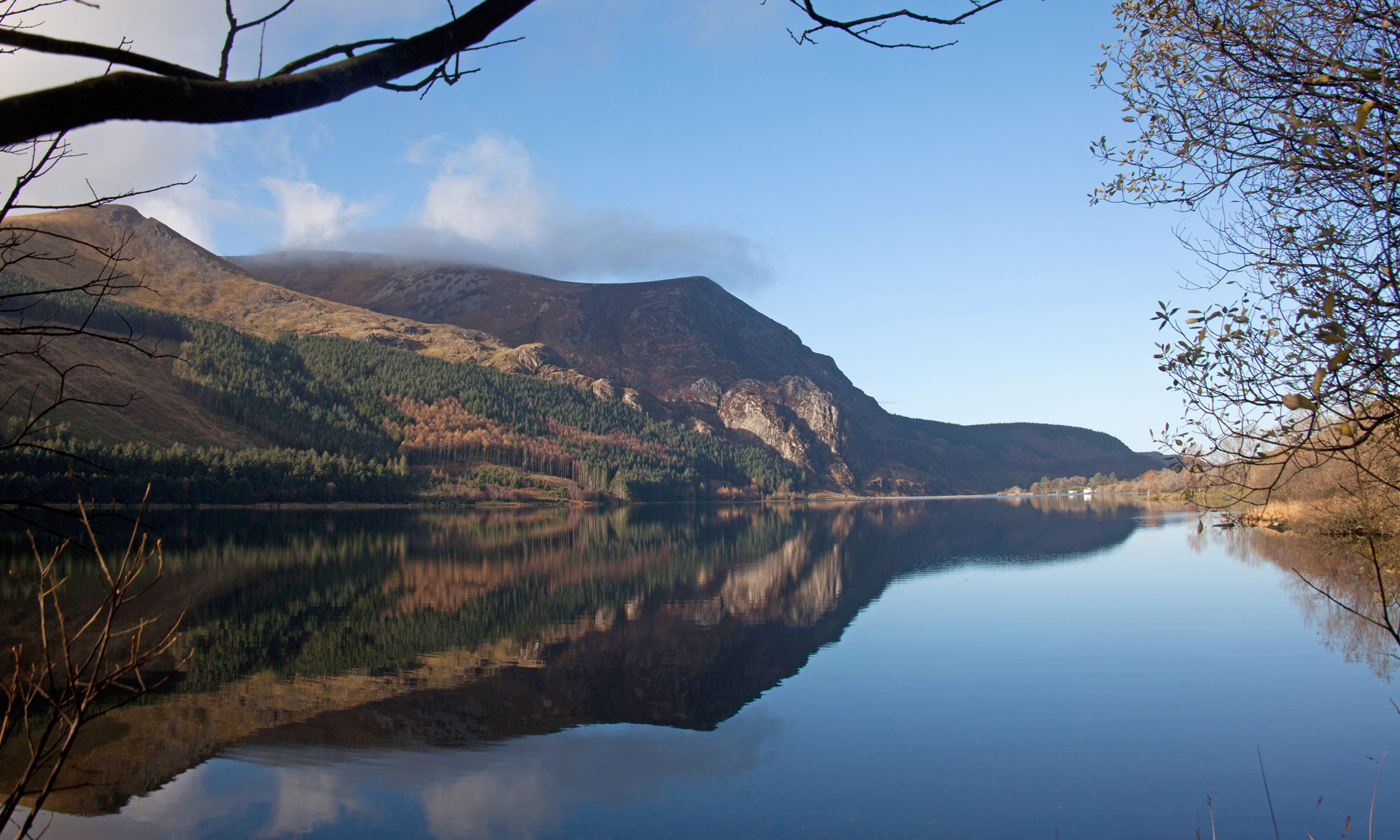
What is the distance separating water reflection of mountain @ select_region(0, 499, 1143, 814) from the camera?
18500 millimetres

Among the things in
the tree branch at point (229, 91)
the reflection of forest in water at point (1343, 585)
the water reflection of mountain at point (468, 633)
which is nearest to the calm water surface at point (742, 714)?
the water reflection of mountain at point (468, 633)

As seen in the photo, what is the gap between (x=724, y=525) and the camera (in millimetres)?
105625

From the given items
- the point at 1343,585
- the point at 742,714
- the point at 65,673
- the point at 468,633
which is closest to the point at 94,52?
the point at 65,673

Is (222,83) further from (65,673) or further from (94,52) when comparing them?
(65,673)

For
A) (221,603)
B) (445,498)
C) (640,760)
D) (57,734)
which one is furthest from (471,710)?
(445,498)

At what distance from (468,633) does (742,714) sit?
44.7ft

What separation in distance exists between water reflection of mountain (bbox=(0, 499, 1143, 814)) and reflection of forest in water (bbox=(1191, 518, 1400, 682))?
507 inches

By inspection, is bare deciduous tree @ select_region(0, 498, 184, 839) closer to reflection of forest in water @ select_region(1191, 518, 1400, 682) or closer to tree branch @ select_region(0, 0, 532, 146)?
tree branch @ select_region(0, 0, 532, 146)

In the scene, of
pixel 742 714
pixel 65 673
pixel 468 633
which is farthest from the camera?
pixel 468 633

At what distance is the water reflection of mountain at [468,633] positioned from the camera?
1850cm

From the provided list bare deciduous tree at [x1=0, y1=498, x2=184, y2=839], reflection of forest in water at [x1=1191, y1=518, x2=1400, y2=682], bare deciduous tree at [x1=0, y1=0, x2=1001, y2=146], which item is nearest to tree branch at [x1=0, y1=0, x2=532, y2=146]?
bare deciduous tree at [x1=0, y1=0, x2=1001, y2=146]

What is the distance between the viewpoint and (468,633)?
2988 centimetres

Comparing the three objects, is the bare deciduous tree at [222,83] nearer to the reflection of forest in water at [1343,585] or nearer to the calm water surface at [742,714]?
the calm water surface at [742,714]

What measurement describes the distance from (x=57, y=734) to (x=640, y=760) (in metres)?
12.4
